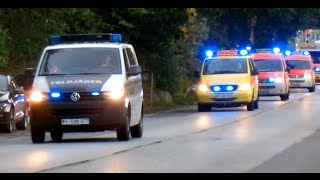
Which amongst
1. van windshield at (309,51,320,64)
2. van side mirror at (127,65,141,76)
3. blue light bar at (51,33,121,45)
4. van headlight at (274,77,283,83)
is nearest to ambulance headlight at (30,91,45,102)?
van side mirror at (127,65,141,76)

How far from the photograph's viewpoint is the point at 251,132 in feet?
70.7

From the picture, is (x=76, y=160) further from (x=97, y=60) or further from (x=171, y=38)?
(x=171, y=38)

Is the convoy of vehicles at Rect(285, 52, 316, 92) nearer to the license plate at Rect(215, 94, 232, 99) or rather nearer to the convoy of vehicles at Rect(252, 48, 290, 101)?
the convoy of vehicles at Rect(252, 48, 290, 101)

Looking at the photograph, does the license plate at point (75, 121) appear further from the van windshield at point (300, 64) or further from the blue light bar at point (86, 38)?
the van windshield at point (300, 64)

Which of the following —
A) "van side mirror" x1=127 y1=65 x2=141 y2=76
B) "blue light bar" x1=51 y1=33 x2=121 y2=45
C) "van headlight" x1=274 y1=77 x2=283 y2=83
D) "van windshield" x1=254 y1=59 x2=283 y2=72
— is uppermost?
"blue light bar" x1=51 y1=33 x2=121 y2=45

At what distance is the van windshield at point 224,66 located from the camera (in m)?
32.6

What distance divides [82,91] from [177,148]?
99.3 inches

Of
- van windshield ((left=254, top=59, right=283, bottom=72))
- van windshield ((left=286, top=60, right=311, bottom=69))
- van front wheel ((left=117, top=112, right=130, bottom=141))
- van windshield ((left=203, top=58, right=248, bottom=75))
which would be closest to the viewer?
van front wheel ((left=117, top=112, right=130, bottom=141))

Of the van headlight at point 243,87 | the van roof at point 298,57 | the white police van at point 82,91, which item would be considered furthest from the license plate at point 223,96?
the van roof at point 298,57

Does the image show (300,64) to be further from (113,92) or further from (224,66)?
(113,92)

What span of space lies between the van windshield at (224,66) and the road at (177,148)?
5.36 meters

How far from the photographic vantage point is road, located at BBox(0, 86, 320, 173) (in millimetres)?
14062

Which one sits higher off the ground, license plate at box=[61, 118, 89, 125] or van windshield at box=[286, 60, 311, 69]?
license plate at box=[61, 118, 89, 125]
